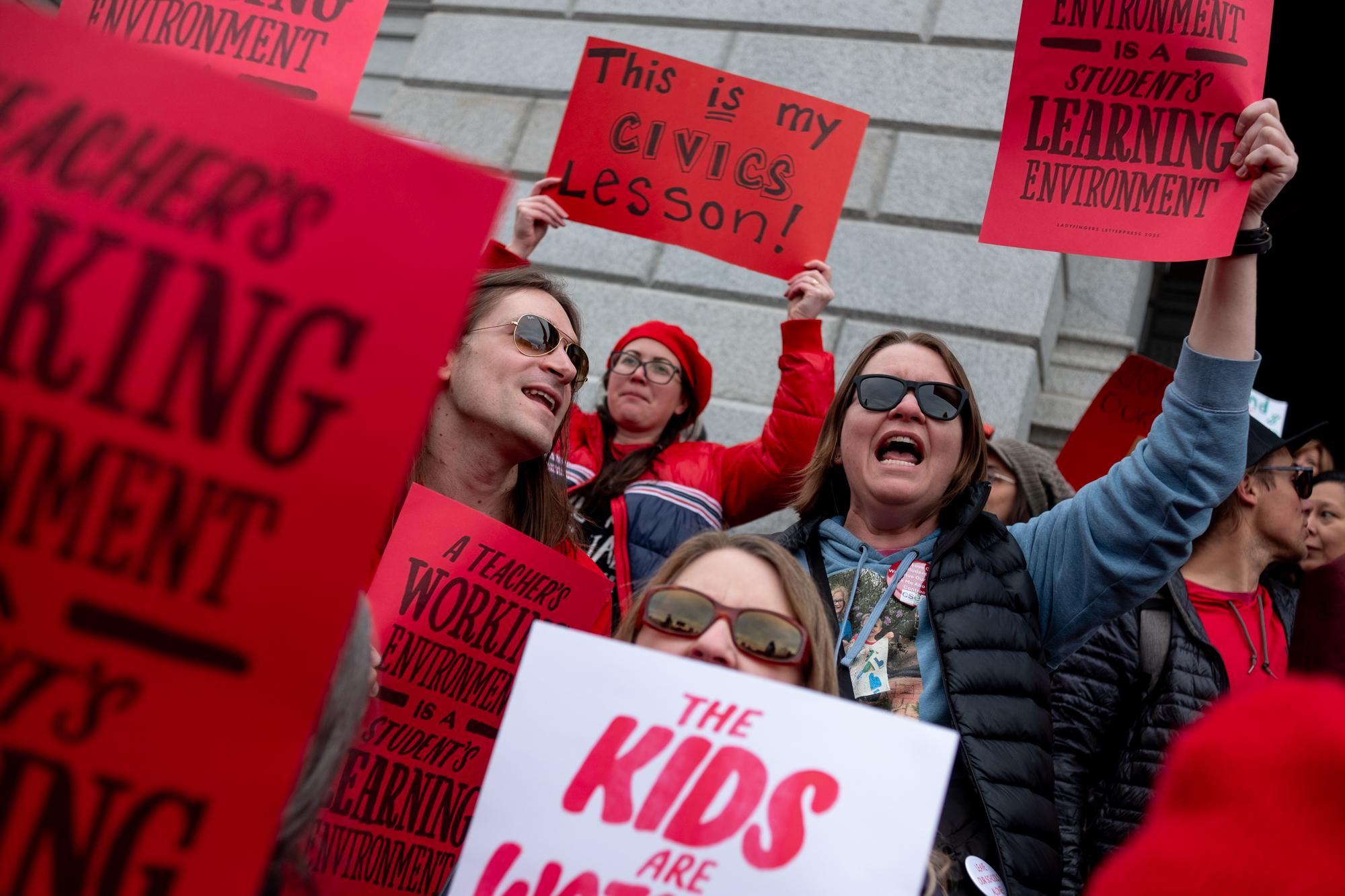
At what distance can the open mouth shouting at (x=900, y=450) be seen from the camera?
2705 mm

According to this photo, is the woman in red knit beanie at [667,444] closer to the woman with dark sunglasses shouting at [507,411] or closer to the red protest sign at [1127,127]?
the woman with dark sunglasses shouting at [507,411]

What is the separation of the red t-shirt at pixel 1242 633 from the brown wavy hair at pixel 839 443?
3.03ft

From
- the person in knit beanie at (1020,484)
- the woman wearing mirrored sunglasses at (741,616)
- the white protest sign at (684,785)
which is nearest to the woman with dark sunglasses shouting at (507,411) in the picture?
the woman wearing mirrored sunglasses at (741,616)

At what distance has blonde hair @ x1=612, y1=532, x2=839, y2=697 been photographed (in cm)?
184

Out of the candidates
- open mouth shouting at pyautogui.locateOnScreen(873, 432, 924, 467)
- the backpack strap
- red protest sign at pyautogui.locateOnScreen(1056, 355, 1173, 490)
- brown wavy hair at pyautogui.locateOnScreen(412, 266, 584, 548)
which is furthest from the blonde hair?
red protest sign at pyautogui.locateOnScreen(1056, 355, 1173, 490)

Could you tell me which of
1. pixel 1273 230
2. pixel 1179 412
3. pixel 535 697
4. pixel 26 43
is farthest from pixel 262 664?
pixel 1273 230

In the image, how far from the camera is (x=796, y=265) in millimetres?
3650

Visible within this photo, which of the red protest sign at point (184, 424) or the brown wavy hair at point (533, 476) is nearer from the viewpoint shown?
the red protest sign at point (184, 424)

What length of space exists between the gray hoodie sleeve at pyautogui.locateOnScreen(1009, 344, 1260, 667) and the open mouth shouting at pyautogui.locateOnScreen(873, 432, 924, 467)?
40cm

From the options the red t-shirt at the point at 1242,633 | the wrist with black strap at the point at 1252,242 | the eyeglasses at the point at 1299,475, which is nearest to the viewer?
the wrist with black strap at the point at 1252,242

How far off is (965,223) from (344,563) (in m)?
Result: 4.83

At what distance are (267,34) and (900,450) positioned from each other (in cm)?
204

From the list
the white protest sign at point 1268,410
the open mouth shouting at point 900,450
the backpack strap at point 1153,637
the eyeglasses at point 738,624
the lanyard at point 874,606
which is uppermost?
the white protest sign at point 1268,410

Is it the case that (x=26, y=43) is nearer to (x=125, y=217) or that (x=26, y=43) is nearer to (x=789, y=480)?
(x=125, y=217)
